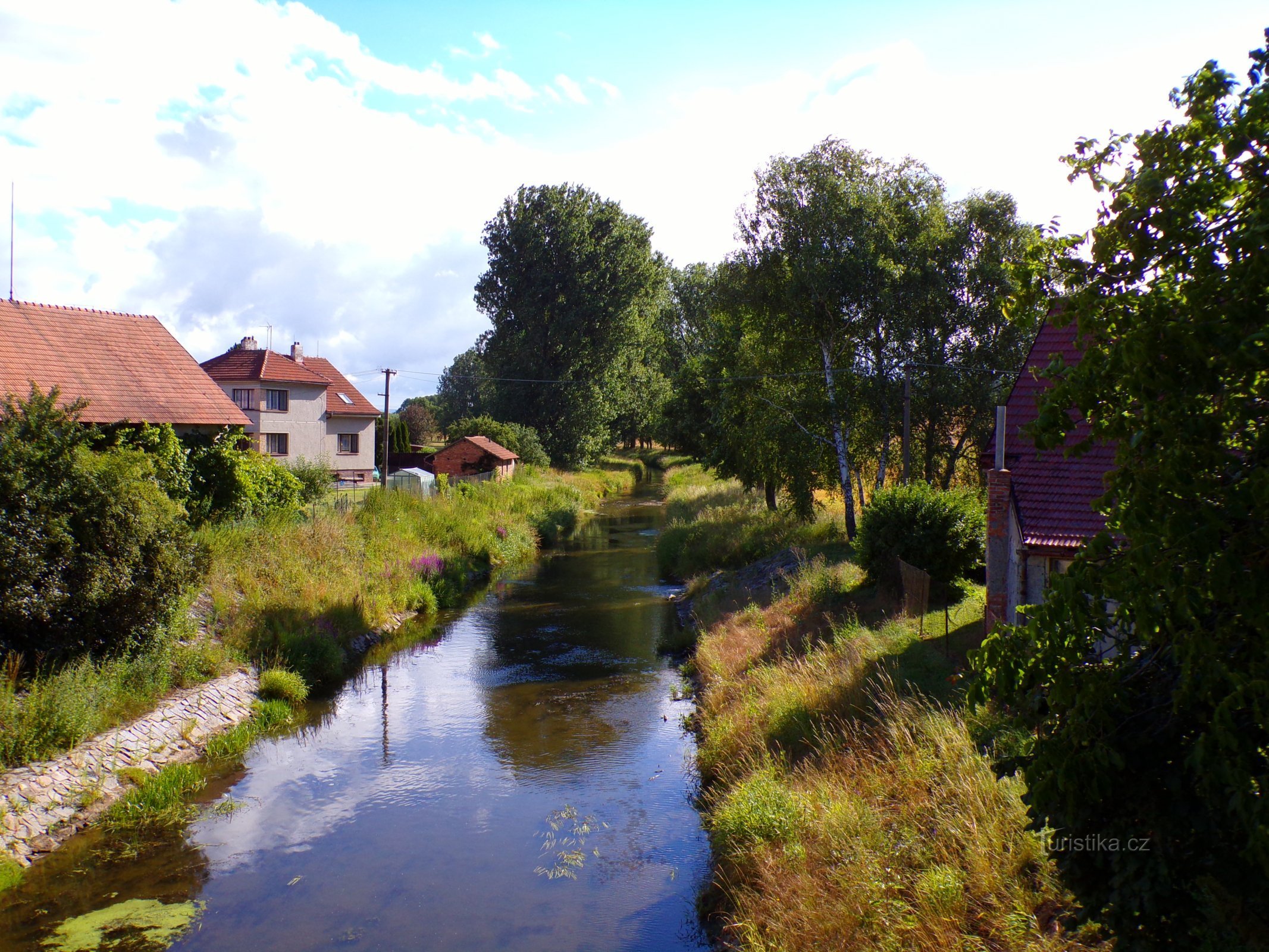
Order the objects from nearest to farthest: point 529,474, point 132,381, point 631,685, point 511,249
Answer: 1. point 631,685
2. point 132,381
3. point 529,474
4. point 511,249

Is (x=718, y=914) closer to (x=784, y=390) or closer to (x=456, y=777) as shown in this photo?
(x=456, y=777)

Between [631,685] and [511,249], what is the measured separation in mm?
41698

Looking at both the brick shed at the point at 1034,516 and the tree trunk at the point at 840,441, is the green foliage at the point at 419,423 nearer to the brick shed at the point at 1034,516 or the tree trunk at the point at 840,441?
the tree trunk at the point at 840,441

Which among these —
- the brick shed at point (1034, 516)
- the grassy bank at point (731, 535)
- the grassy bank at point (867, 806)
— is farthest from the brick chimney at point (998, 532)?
the grassy bank at point (731, 535)

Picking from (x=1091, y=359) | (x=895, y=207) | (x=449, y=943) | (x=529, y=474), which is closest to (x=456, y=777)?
(x=449, y=943)

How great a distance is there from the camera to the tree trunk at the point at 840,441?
2492 cm

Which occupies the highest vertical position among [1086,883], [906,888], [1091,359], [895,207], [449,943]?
[895,207]

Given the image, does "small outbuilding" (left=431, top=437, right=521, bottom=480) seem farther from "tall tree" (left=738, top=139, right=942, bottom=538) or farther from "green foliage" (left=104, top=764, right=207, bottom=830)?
"green foliage" (left=104, top=764, right=207, bottom=830)

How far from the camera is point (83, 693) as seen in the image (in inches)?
484

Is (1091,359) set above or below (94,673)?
above

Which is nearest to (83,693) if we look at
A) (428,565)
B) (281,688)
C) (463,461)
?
(281,688)

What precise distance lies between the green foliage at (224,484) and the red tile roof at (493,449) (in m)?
24.2

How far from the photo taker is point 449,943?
8.91m

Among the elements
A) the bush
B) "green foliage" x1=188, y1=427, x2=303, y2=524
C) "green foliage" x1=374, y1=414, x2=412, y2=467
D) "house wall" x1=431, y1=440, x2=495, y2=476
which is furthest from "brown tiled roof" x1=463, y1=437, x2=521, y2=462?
the bush
